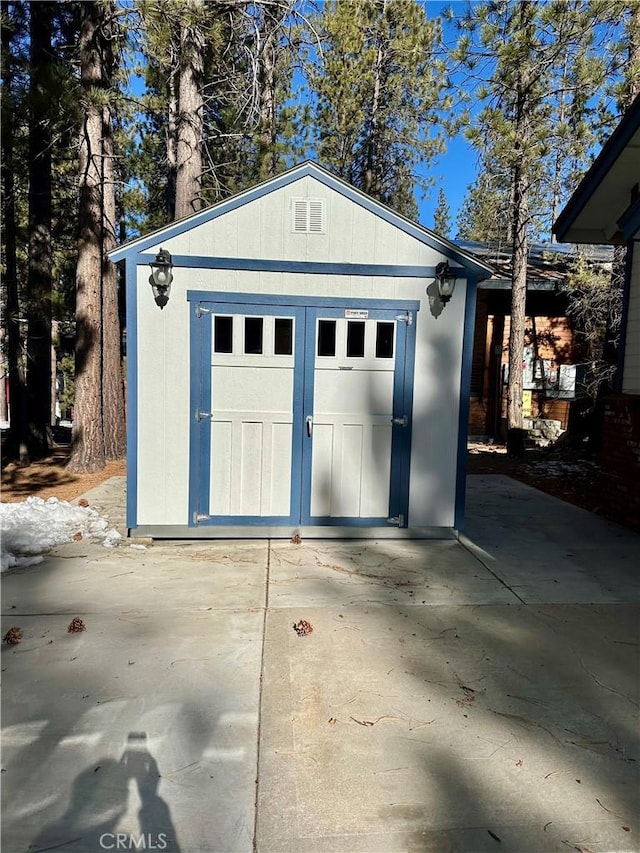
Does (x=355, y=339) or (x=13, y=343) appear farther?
(x=13, y=343)

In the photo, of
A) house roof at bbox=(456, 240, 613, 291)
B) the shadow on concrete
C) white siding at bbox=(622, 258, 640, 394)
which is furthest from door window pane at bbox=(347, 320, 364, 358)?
house roof at bbox=(456, 240, 613, 291)

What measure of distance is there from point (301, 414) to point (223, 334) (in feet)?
3.36

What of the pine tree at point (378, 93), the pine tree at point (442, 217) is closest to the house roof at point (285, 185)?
the pine tree at point (378, 93)

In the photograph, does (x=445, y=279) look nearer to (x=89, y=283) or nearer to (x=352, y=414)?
(x=352, y=414)

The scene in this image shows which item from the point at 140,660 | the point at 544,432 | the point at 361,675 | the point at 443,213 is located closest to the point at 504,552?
the point at 361,675

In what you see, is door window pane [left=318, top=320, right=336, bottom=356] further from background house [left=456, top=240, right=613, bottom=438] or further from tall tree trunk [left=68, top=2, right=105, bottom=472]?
background house [left=456, top=240, right=613, bottom=438]

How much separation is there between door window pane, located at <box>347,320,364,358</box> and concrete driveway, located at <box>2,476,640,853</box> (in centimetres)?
193

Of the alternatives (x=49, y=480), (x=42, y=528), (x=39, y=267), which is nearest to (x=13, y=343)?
(x=39, y=267)

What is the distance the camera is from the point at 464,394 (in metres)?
5.54

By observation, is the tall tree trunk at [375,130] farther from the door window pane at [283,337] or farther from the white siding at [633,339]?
the door window pane at [283,337]

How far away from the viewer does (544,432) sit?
1331 cm

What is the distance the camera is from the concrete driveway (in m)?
2.10

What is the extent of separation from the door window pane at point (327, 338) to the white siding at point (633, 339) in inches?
132

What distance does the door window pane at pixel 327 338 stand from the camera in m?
5.37
